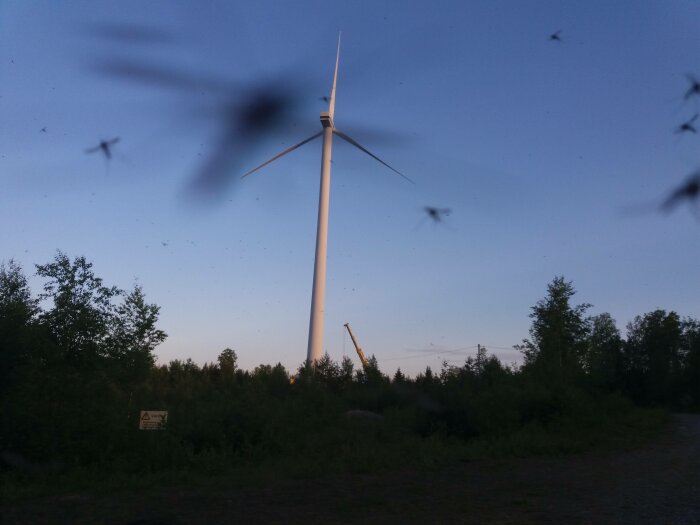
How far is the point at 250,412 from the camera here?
18.3m

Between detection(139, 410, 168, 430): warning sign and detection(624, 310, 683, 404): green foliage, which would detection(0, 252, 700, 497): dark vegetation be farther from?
detection(624, 310, 683, 404): green foliage

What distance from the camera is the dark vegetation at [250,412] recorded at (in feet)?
48.1

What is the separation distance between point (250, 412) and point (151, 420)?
327 centimetres

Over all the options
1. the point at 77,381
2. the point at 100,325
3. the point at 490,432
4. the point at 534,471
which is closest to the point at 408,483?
the point at 534,471

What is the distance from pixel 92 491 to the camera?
12125 millimetres

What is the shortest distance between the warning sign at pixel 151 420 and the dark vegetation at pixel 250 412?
0.92 ft

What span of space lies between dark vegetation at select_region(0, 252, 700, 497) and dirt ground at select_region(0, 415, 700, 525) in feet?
6.04

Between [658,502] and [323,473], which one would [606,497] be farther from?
[323,473]

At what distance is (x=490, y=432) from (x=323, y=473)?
361 inches

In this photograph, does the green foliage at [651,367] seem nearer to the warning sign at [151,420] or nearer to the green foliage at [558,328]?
the green foliage at [558,328]

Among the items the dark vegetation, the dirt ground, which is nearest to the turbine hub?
the dark vegetation

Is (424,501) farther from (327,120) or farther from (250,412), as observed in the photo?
(327,120)

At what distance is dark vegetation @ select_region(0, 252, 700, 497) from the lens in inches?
578

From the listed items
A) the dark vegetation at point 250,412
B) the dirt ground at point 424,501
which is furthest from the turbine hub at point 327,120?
the dirt ground at point 424,501
